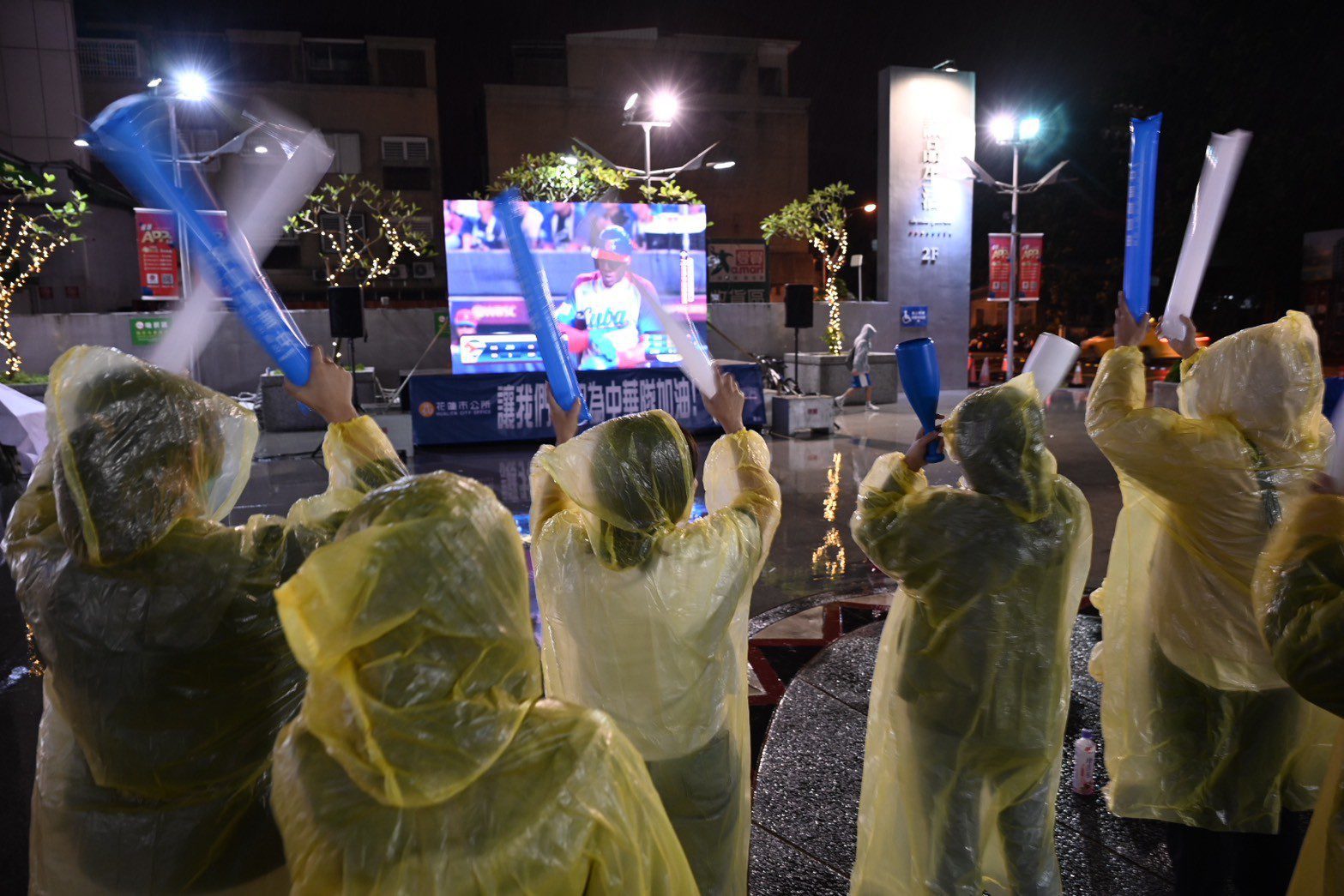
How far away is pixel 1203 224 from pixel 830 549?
4149 millimetres

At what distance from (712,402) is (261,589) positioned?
1.43 metres

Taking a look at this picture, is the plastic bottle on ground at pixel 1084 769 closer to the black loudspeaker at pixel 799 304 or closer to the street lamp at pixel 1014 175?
the black loudspeaker at pixel 799 304

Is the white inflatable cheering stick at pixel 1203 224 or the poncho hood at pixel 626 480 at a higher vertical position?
the white inflatable cheering stick at pixel 1203 224

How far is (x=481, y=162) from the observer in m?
29.6

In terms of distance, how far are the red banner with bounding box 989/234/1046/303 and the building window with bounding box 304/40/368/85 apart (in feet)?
62.6

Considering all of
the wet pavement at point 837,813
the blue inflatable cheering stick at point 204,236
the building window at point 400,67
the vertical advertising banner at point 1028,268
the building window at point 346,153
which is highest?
the building window at point 400,67

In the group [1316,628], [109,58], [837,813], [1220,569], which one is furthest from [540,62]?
[1316,628]

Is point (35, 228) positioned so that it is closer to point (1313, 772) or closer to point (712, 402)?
point (712, 402)

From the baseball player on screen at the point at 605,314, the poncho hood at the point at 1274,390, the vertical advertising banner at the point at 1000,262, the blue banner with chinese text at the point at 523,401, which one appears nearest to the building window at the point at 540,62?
the vertical advertising banner at the point at 1000,262

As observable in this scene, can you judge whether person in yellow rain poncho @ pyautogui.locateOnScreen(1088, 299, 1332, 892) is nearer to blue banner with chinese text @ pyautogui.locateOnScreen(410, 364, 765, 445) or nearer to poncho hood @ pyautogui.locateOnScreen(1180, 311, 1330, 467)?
poncho hood @ pyautogui.locateOnScreen(1180, 311, 1330, 467)

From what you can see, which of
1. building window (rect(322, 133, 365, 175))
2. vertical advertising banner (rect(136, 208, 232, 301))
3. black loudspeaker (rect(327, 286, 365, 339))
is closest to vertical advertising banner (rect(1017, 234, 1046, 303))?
black loudspeaker (rect(327, 286, 365, 339))

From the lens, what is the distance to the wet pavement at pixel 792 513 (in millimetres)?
3461

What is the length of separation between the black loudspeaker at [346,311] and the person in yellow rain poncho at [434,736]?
10989 mm

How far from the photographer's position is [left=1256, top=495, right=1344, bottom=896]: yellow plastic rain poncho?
1608 millimetres
